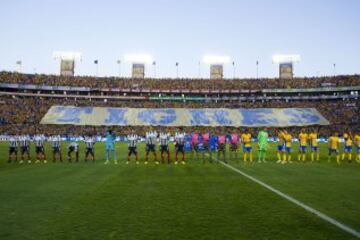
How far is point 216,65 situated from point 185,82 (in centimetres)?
997

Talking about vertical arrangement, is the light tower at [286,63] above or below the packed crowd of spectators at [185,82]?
above

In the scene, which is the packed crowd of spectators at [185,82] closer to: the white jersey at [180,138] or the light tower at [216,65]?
the light tower at [216,65]

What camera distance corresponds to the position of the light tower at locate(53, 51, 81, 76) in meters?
80.8

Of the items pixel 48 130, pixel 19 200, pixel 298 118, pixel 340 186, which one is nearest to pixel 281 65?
pixel 298 118

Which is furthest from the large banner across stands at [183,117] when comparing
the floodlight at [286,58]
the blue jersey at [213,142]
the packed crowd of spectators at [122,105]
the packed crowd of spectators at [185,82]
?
the blue jersey at [213,142]

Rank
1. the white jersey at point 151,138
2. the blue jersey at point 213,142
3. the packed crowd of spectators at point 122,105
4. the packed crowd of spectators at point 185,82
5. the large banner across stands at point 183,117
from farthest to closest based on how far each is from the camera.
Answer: the packed crowd of spectators at point 185,82 → the large banner across stands at point 183,117 → the packed crowd of spectators at point 122,105 → the blue jersey at point 213,142 → the white jersey at point 151,138

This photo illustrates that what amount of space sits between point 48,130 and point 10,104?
9.82 m

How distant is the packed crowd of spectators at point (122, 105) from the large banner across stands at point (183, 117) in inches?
59.8

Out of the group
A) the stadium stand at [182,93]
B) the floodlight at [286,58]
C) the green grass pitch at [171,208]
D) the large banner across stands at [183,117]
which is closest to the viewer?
the green grass pitch at [171,208]

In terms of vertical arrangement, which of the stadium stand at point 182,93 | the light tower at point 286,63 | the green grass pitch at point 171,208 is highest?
the light tower at point 286,63

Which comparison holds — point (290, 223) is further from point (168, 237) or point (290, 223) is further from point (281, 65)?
point (281, 65)

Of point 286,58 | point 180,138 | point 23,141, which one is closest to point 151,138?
point 180,138

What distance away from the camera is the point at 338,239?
241 inches

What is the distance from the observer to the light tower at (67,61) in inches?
3182
